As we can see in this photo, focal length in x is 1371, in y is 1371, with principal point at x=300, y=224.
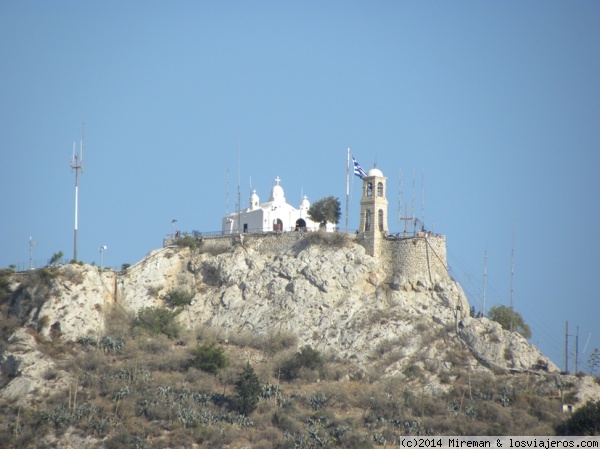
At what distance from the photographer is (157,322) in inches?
3356

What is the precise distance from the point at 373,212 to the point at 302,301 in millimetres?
7326

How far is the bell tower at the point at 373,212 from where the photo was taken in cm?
8656

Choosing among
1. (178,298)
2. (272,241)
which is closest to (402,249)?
(272,241)

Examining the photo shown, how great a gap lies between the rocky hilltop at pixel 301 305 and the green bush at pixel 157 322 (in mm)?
1132

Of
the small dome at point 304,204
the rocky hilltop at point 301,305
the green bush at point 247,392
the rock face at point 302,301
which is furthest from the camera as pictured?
the small dome at point 304,204

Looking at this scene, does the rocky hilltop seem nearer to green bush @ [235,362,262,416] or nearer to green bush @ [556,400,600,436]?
green bush @ [556,400,600,436]

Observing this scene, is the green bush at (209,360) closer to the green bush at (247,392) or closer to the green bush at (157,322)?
the green bush at (247,392)

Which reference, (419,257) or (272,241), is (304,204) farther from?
(419,257)

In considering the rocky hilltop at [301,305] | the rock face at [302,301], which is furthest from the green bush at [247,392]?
the rock face at [302,301]

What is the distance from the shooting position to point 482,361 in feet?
265

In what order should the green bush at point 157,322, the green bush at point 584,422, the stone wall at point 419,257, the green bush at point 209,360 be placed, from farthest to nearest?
the stone wall at point 419,257 < the green bush at point 157,322 < the green bush at point 209,360 < the green bush at point 584,422

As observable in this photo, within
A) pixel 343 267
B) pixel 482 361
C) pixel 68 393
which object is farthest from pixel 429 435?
pixel 68 393

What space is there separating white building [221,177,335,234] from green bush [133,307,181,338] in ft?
32.2

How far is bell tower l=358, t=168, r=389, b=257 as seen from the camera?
86562 millimetres
